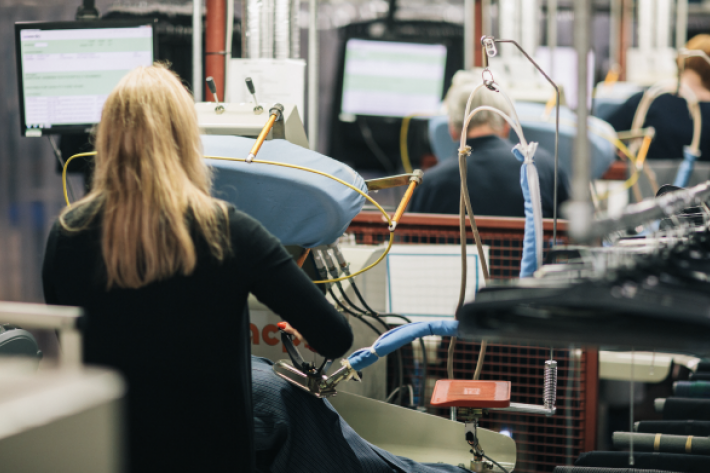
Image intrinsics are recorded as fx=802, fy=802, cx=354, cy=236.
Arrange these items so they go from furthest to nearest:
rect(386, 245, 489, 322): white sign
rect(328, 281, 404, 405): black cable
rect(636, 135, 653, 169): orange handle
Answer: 1. rect(636, 135, 653, 169): orange handle
2. rect(386, 245, 489, 322): white sign
3. rect(328, 281, 404, 405): black cable

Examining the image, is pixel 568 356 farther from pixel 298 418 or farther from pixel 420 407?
pixel 298 418

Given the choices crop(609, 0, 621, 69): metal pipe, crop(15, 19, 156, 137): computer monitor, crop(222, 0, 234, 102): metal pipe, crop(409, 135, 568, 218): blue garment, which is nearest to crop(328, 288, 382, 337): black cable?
crop(222, 0, 234, 102): metal pipe

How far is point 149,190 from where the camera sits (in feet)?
4.76

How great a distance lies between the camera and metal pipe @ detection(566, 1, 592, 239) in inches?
31.7

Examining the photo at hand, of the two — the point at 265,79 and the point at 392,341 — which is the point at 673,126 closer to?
the point at 265,79

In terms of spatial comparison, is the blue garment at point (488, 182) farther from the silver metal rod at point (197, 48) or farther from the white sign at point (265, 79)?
the silver metal rod at point (197, 48)

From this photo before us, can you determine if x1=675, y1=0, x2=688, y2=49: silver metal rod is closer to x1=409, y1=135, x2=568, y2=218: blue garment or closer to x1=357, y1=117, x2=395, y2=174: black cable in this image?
x1=357, y1=117, x2=395, y2=174: black cable

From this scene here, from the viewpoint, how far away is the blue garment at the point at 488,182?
2977 mm

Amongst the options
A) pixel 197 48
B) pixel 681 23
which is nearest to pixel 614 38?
pixel 197 48

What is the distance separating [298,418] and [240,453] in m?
→ 0.26

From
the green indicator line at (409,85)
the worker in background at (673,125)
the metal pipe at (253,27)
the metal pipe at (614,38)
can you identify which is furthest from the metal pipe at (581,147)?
the green indicator line at (409,85)

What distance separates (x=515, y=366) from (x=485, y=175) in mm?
876

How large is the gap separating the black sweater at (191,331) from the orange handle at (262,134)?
1.09 feet

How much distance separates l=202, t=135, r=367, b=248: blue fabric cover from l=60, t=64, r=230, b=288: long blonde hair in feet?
0.76
